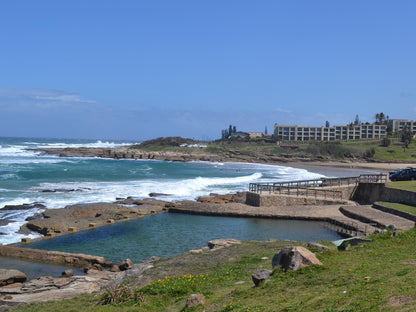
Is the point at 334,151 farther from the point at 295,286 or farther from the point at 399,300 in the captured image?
the point at 399,300

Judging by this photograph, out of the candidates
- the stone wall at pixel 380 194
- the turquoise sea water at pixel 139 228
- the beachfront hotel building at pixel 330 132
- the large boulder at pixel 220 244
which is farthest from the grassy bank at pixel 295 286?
the beachfront hotel building at pixel 330 132

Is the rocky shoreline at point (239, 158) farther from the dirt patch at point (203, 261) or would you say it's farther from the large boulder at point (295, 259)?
the large boulder at point (295, 259)

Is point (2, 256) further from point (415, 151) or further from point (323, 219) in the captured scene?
point (415, 151)

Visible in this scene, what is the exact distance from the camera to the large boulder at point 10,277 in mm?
16547

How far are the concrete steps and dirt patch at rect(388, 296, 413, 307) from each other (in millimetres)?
15984

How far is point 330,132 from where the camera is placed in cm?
16550

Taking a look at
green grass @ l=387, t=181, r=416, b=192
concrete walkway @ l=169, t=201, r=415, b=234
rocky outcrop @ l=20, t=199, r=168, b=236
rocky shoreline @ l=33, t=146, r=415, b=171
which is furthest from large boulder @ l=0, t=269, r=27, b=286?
rocky shoreline @ l=33, t=146, r=415, b=171

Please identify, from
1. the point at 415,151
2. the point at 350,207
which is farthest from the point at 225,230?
the point at 415,151

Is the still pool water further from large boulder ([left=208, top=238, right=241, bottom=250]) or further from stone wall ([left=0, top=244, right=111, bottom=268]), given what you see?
large boulder ([left=208, top=238, right=241, bottom=250])

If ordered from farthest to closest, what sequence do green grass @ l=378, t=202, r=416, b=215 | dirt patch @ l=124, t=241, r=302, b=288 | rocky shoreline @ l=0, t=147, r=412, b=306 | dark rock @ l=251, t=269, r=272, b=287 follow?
green grass @ l=378, t=202, r=416, b=215 → dirt patch @ l=124, t=241, r=302, b=288 → rocky shoreline @ l=0, t=147, r=412, b=306 → dark rock @ l=251, t=269, r=272, b=287

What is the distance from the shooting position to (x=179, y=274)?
15.3 metres

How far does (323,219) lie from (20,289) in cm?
2142

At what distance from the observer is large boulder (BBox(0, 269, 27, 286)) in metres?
16.5

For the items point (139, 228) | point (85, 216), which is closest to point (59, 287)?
point (139, 228)
